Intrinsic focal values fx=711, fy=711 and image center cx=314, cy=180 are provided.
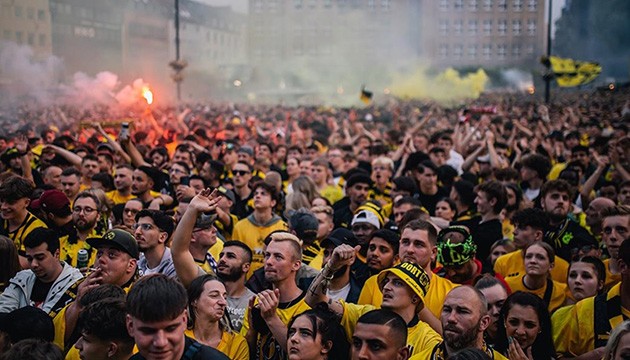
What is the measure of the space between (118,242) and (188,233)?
0.56 m

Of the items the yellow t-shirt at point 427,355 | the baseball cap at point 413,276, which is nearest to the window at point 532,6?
the baseball cap at point 413,276

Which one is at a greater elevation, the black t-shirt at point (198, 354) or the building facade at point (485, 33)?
the building facade at point (485, 33)

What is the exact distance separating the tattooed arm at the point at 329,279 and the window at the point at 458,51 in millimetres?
82678

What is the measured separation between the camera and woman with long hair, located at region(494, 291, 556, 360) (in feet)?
14.7

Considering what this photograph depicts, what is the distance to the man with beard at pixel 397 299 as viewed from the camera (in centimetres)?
434

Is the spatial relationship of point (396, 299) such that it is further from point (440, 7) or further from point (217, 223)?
point (440, 7)

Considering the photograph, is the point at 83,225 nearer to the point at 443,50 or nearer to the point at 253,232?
the point at 253,232

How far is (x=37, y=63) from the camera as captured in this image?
15.8 metres

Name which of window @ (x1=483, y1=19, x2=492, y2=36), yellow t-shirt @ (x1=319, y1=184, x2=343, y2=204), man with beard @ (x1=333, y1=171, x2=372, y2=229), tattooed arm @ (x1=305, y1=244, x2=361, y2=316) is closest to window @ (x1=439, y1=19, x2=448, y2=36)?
window @ (x1=483, y1=19, x2=492, y2=36)

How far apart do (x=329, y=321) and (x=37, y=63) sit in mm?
13649

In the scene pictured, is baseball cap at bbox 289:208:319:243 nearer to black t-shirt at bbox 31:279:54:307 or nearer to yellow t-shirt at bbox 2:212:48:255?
black t-shirt at bbox 31:279:54:307

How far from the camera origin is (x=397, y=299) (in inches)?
173

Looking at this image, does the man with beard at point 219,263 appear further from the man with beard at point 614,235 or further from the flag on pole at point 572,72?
the flag on pole at point 572,72

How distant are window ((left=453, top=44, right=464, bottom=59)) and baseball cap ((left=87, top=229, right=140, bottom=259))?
82549mm
